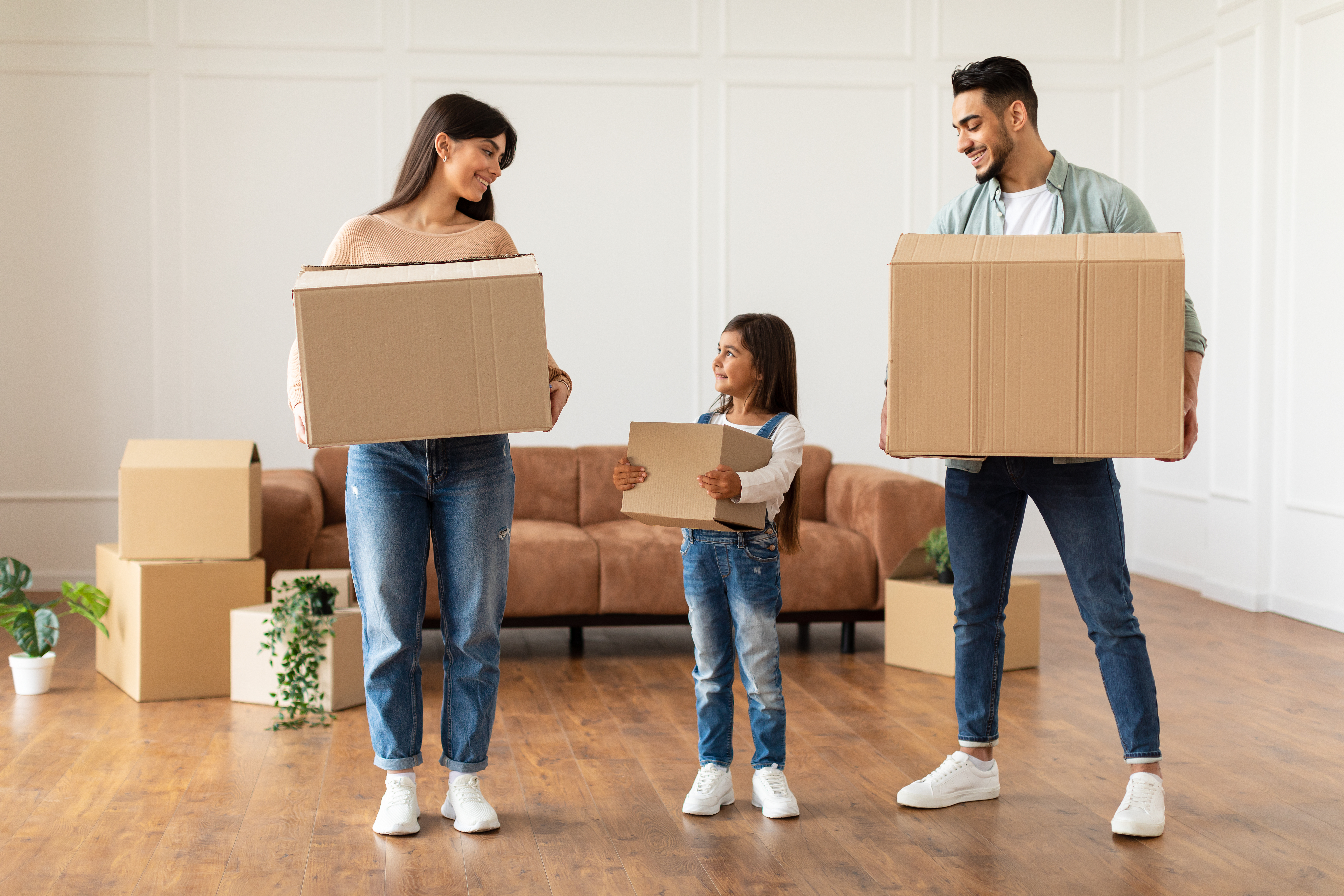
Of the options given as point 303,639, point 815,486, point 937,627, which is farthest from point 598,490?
point 303,639

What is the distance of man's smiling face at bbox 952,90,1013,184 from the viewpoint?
6.66 feet

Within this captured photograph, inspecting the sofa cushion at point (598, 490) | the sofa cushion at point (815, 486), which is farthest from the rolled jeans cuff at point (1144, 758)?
the sofa cushion at point (598, 490)

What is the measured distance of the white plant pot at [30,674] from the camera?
320 cm

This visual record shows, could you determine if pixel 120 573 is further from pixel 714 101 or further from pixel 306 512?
pixel 714 101

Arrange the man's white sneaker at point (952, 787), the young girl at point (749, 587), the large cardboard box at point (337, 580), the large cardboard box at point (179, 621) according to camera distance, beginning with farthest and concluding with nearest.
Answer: the large cardboard box at point (337, 580)
the large cardboard box at point (179, 621)
the man's white sneaker at point (952, 787)
the young girl at point (749, 587)

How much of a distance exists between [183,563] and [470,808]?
1466mm

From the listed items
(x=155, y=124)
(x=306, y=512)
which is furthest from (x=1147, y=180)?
(x=155, y=124)

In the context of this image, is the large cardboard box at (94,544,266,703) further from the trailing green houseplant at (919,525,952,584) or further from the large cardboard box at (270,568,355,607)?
the trailing green houseplant at (919,525,952,584)

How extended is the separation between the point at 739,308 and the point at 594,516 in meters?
1.42

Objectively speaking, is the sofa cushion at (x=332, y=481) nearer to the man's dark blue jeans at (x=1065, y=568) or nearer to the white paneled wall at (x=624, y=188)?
the white paneled wall at (x=624, y=188)

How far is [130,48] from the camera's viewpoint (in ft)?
15.9

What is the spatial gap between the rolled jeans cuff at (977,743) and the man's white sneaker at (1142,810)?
26 centimetres

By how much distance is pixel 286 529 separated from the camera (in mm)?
3666

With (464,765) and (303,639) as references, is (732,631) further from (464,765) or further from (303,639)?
(303,639)
